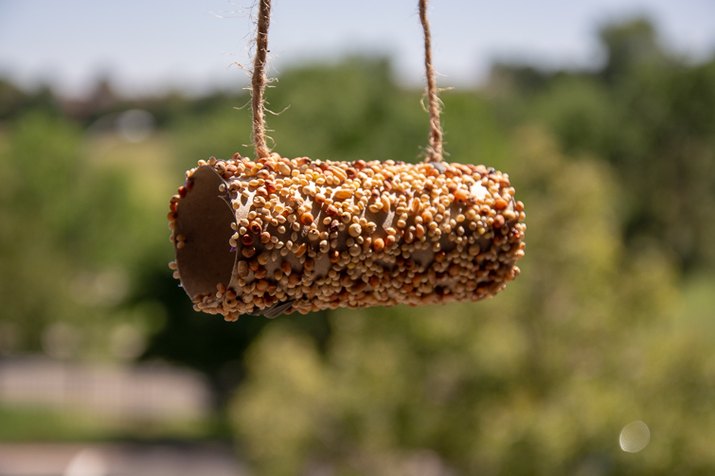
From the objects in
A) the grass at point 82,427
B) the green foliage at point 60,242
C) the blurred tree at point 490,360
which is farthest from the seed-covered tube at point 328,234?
the green foliage at point 60,242

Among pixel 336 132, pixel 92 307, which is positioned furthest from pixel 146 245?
pixel 336 132

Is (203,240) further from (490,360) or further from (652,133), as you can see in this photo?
(652,133)

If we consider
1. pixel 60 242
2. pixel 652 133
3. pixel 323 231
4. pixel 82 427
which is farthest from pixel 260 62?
pixel 60 242

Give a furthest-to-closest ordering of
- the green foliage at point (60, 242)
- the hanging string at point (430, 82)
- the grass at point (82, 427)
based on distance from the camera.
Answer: the green foliage at point (60, 242) → the grass at point (82, 427) → the hanging string at point (430, 82)

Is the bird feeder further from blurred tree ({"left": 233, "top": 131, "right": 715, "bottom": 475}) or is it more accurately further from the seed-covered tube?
blurred tree ({"left": 233, "top": 131, "right": 715, "bottom": 475})

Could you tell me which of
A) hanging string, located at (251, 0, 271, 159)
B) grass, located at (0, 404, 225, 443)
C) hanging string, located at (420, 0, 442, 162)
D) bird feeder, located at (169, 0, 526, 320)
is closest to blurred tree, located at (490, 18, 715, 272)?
grass, located at (0, 404, 225, 443)

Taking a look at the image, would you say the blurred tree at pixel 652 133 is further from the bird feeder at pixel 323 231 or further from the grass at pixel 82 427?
the bird feeder at pixel 323 231

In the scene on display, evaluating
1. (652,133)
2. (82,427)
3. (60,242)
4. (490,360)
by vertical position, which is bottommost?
(82,427)

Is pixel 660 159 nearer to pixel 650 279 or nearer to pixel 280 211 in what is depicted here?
pixel 650 279
